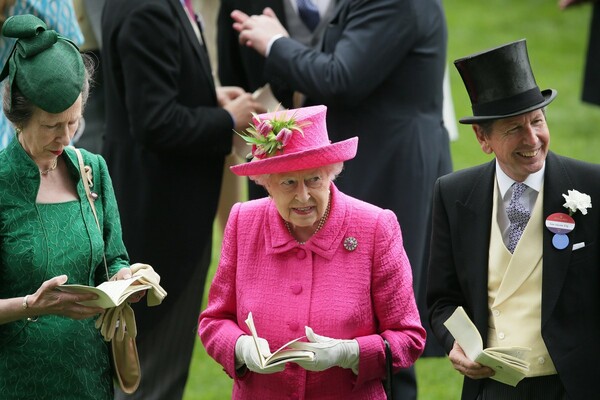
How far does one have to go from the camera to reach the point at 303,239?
5.13 m

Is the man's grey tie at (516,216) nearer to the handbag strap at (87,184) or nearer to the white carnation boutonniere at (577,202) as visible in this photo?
the white carnation boutonniere at (577,202)

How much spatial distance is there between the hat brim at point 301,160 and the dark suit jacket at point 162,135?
1.58 metres

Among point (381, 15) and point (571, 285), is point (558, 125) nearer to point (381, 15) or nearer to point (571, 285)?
point (381, 15)

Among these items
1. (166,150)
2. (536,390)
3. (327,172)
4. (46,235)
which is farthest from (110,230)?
(536,390)

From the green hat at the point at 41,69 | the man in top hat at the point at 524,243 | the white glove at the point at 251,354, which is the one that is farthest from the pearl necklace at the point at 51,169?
the man in top hat at the point at 524,243

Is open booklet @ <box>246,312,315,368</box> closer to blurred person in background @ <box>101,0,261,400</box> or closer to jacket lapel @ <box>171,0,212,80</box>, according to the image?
blurred person in background @ <box>101,0,261,400</box>

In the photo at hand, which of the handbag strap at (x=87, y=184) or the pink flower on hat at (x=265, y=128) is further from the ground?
the pink flower on hat at (x=265, y=128)

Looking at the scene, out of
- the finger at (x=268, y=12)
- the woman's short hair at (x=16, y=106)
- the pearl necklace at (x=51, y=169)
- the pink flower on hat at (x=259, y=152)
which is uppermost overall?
the woman's short hair at (x=16, y=106)

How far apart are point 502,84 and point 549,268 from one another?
0.69m

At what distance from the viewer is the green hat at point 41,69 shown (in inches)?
187

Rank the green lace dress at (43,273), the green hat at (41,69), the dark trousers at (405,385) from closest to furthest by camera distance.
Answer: the green hat at (41,69), the green lace dress at (43,273), the dark trousers at (405,385)

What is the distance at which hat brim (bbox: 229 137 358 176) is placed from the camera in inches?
192

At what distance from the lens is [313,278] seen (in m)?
5.06

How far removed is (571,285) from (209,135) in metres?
2.29
